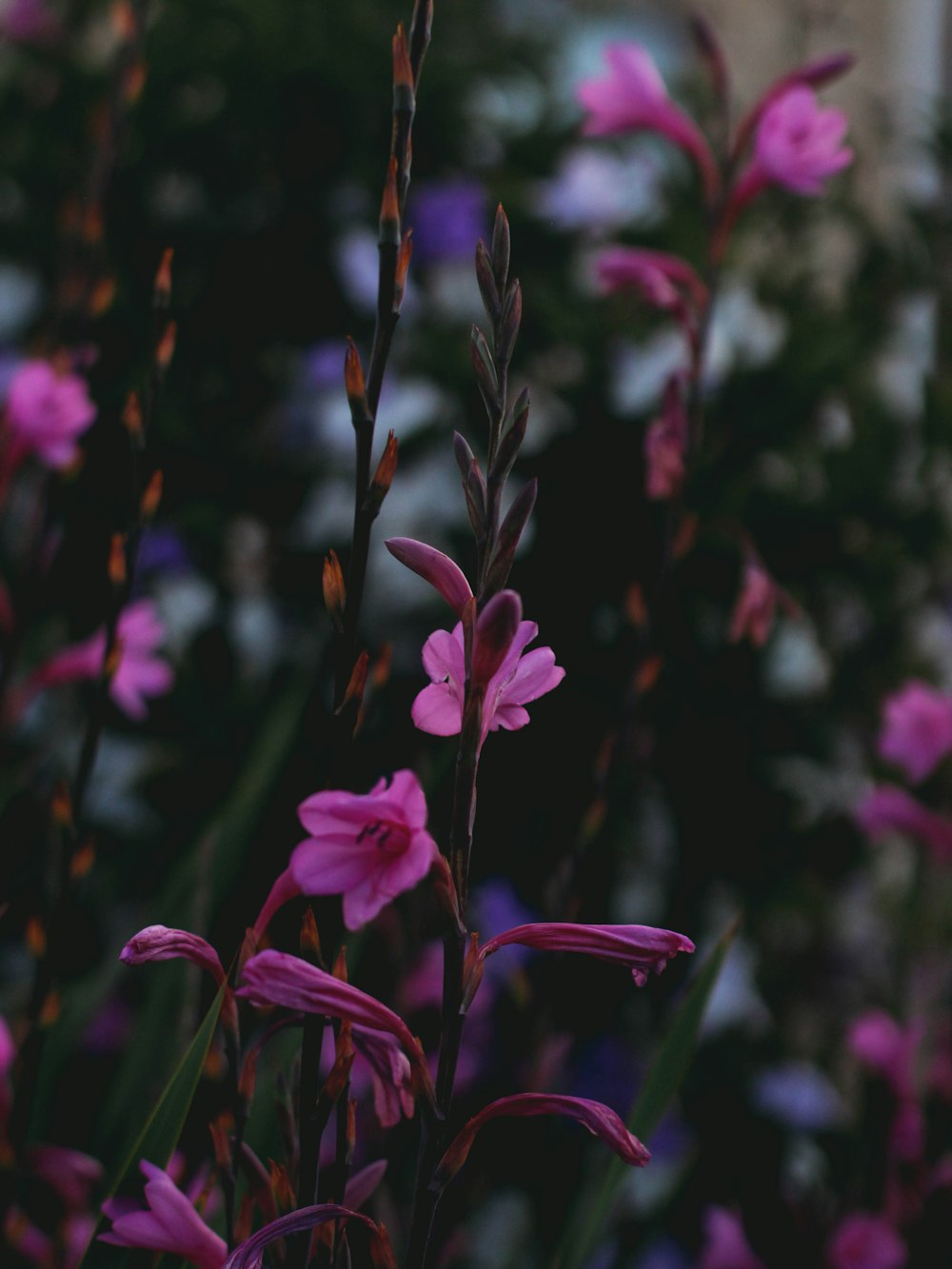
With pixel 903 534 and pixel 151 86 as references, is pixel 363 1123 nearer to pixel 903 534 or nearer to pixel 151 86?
pixel 903 534

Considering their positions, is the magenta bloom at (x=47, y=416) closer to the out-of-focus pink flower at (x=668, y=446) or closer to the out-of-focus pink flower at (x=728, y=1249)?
the out-of-focus pink flower at (x=668, y=446)

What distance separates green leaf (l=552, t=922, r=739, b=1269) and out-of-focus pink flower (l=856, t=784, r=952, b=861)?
57 centimetres

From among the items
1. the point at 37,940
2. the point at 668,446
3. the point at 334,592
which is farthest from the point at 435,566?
the point at 668,446

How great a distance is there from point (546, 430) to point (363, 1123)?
2.99 feet

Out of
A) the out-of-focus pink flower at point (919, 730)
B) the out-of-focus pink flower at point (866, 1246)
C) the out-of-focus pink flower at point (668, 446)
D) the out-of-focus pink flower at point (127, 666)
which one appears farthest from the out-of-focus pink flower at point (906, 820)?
the out-of-focus pink flower at point (127, 666)

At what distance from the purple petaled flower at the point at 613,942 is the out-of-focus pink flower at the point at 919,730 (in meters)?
0.72

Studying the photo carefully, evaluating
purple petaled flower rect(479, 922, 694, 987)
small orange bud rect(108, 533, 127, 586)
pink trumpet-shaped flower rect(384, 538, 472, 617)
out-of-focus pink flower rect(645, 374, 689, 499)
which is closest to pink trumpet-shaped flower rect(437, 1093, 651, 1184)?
purple petaled flower rect(479, 922, 694, 987)

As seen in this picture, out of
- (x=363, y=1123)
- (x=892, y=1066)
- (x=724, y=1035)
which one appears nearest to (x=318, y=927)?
(x=363, y=1123)

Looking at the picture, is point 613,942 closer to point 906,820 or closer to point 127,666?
point 127,666

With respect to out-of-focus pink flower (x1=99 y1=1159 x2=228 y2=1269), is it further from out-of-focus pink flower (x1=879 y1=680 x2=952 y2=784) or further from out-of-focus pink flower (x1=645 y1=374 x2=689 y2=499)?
out-of-focus pink flower (x1=879 y1=680 x2=952 y2=784)

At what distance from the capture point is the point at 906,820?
1.09 meters

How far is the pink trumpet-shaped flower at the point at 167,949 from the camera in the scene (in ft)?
1.18

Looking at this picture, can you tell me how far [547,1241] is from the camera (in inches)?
41.6

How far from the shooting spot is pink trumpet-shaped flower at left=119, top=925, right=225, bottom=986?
36cm
